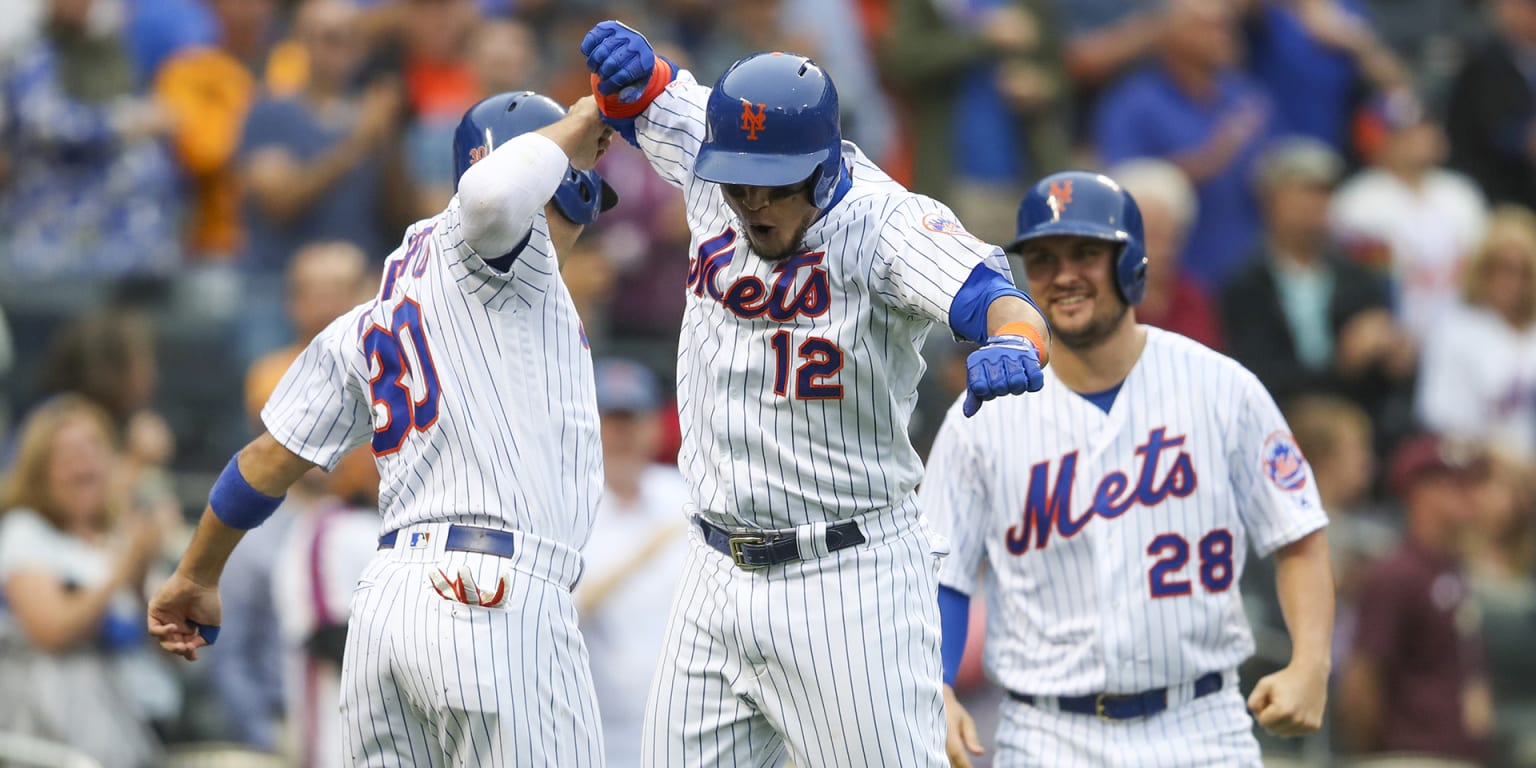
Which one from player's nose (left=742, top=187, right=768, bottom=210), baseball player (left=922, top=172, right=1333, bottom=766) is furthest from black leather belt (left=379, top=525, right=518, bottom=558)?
baseball player (left=922, top=172, right=1333, bottom=766)

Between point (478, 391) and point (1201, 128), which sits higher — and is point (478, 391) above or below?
below

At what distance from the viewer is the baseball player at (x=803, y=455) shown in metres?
5.13

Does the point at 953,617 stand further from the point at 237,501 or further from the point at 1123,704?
the point at 237,501

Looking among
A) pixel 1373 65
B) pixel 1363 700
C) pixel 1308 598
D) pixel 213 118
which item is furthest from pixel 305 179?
pixel 1373 65

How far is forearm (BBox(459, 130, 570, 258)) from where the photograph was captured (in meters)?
5.06

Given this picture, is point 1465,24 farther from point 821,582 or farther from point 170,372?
point 821,582

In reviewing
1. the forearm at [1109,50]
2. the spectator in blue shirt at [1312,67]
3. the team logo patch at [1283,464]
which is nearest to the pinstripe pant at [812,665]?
the team logo patch at [1283,464]

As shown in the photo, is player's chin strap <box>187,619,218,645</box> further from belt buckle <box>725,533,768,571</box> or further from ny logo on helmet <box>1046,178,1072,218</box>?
ny logo on helmet <box>1046,178,1072,218</box>

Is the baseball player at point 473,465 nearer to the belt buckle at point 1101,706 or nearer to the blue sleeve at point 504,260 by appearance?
the blue sleeve at point 504,260

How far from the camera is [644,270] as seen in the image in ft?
34.8

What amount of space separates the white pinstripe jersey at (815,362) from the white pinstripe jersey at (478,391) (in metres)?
0.36

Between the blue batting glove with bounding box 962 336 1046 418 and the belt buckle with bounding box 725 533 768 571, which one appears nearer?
the blue batting glove with bounding box 962 336 1046 418

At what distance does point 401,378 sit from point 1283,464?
2.57m

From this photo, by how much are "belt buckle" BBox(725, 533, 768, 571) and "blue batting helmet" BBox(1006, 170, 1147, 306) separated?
1415 mm
